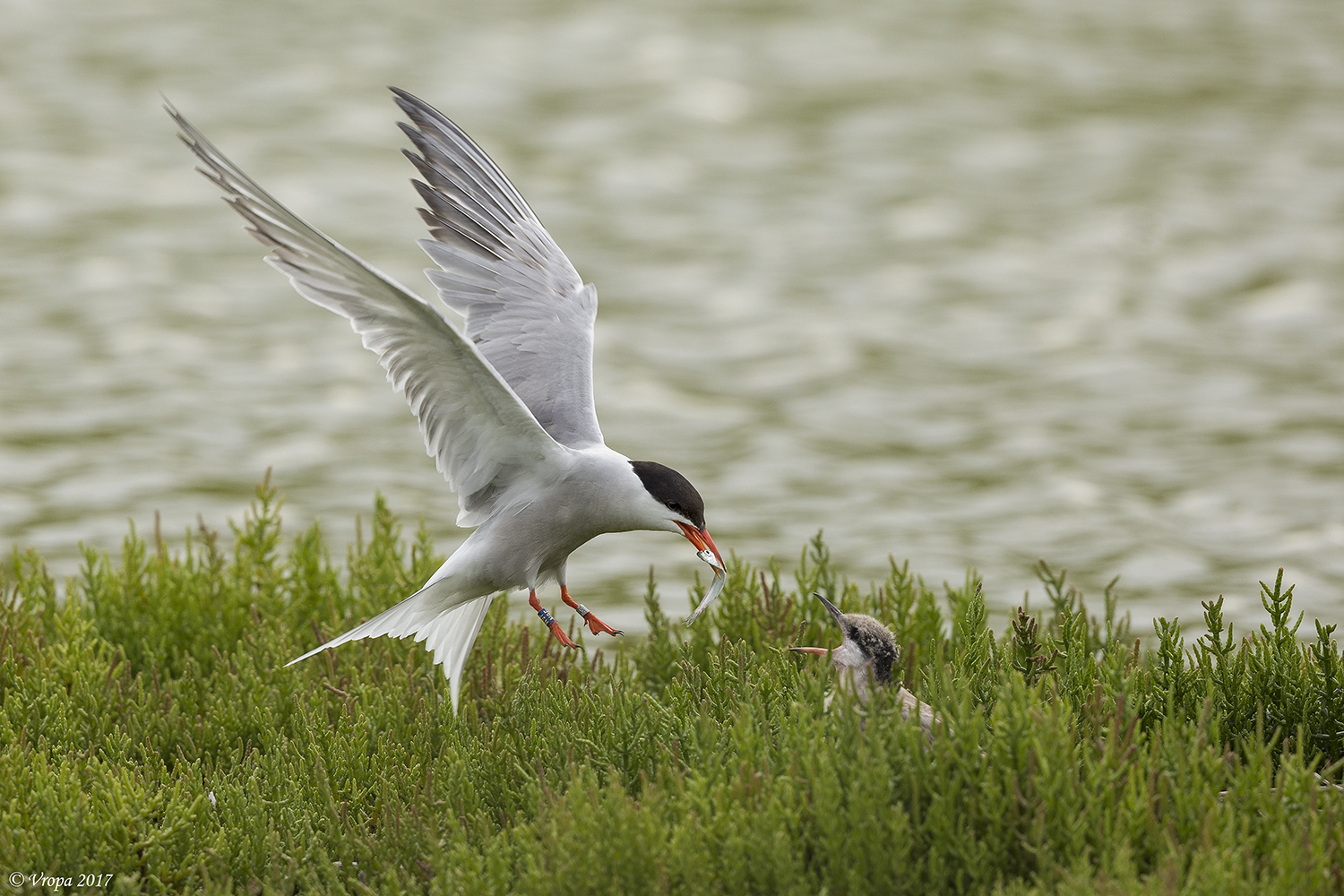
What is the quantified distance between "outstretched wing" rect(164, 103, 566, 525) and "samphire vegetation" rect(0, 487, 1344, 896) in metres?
0.78

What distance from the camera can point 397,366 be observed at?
211 inches

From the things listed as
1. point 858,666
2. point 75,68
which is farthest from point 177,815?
point 75,68

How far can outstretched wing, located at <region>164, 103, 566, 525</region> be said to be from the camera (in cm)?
483

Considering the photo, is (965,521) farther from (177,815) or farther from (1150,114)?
(1150,114)

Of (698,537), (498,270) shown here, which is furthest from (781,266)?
(698,537)

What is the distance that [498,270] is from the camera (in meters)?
6.47

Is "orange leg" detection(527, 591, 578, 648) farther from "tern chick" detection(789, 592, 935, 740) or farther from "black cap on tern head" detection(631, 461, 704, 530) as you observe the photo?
"tern chick" detection(789, 592, 935, 740)

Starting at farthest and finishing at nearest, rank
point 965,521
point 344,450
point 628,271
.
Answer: point 628,271
point 344,450
point 965,521

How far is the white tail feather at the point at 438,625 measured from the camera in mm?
5516

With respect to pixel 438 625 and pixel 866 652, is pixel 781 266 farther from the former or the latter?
pixel 866 652

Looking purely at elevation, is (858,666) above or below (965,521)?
below

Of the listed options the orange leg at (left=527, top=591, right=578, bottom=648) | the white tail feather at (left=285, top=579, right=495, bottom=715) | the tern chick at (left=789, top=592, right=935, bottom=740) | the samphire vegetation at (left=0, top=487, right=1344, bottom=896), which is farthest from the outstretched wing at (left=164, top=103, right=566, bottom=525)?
the tern chick at (left=789, top=592, right=935, bottom=740)

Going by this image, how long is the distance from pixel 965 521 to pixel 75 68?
36.7 feet

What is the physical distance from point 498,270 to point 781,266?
7.60 meters
